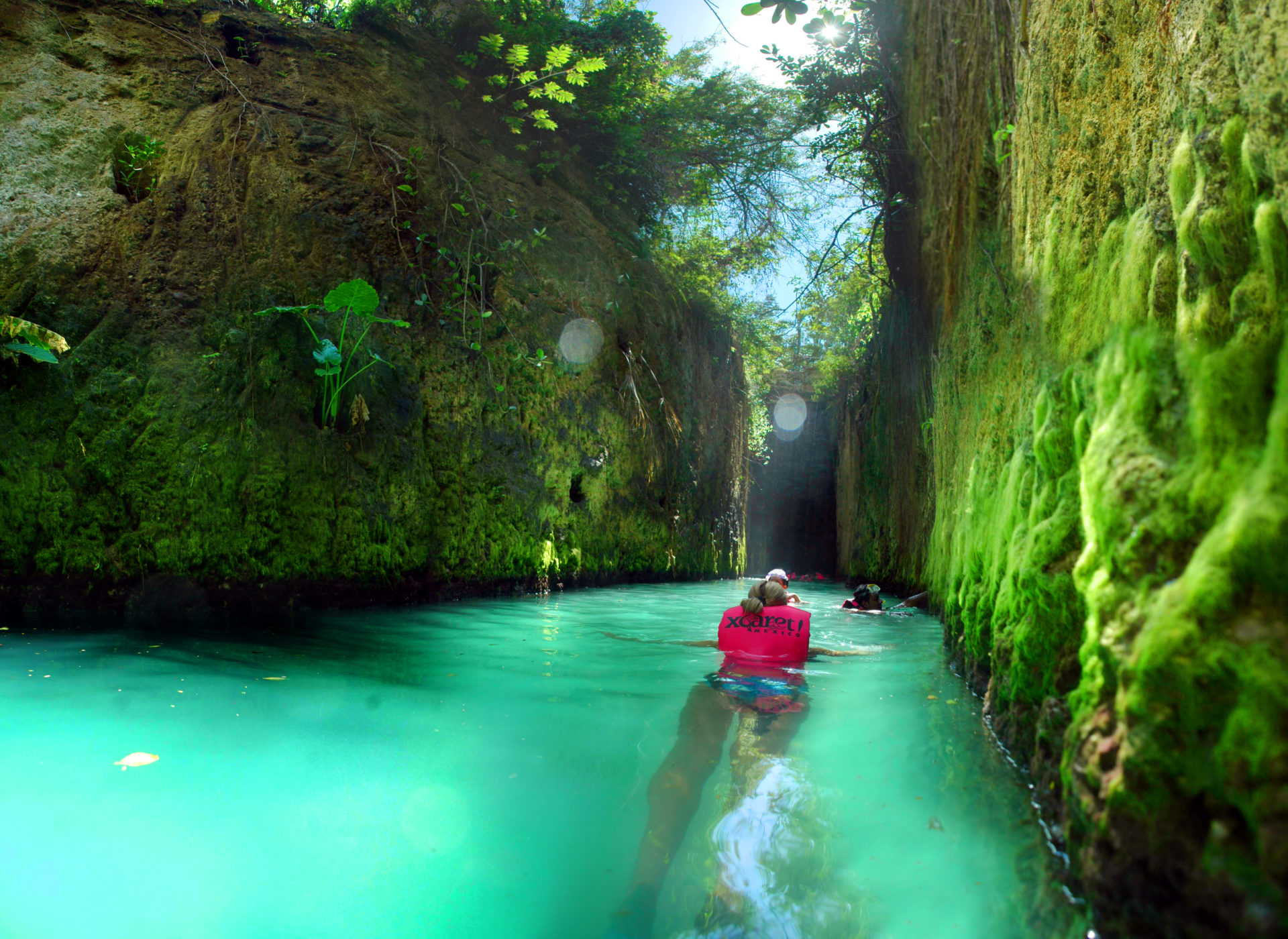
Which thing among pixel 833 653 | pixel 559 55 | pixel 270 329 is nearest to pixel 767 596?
pixel 833 653

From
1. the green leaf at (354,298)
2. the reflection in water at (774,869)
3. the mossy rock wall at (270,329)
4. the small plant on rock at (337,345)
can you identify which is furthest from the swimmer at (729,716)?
the green leaf at (354,298)

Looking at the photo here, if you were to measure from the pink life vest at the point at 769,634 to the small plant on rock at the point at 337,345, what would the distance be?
4.30 m

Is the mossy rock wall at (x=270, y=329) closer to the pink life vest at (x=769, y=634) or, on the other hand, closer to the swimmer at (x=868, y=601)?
the pink life vest at (x=769, y=634)

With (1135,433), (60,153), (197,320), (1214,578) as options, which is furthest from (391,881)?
(60,153)

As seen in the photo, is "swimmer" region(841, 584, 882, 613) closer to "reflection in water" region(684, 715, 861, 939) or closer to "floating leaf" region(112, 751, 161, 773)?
"reflection in water" region(684, 715, 861, 939)

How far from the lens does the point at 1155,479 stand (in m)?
1.85

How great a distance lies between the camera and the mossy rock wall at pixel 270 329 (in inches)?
226

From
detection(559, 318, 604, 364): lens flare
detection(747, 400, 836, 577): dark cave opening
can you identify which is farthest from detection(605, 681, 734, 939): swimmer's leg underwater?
detection(747, 400, 836, 577): dark cave opening

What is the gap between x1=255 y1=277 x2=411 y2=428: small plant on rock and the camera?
657 cm

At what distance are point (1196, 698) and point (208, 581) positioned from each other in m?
6.78

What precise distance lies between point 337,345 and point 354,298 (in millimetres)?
871

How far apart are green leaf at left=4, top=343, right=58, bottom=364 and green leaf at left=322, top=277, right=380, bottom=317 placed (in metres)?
2.12

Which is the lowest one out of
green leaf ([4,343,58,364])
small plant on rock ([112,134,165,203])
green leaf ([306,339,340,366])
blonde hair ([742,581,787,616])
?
blonde hair ([742,581,787,616])

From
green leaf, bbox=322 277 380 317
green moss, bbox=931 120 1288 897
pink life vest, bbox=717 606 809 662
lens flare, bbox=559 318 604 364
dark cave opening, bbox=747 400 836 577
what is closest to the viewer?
green moss, bbox=931 120 1288 897
